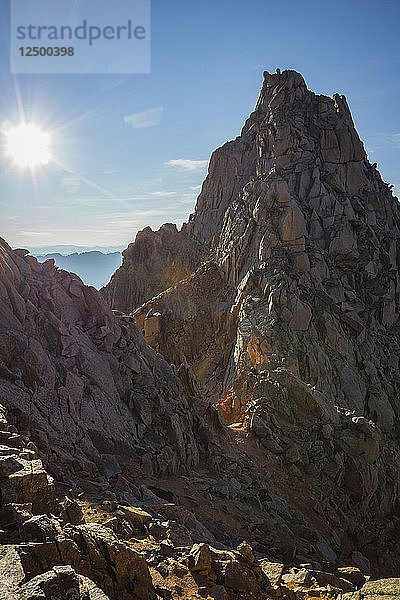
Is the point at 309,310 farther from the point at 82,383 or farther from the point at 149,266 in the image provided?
the point at 149,266

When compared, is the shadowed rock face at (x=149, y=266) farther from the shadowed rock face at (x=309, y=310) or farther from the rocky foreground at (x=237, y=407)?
the rocky foreground at (x=237, y=407)

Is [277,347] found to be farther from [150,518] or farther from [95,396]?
[150,518]

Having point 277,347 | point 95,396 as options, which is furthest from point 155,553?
point 277,347

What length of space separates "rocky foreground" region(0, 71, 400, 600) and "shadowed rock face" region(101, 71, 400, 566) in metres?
0.14

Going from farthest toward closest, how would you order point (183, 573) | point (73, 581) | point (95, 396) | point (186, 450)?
point (186, 450) → point (95, 396) → point (183, 573) → point (73, 581)

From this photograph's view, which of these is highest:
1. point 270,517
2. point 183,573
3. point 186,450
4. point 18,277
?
point 18,277

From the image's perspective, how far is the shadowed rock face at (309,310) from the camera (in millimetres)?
22391

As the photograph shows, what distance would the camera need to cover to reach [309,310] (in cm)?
3288

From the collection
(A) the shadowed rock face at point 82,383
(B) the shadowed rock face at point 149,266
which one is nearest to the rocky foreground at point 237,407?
(A) the shadowed rock face at point 82,383

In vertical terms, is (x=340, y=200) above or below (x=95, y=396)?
above

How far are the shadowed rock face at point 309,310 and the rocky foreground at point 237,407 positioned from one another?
143mm

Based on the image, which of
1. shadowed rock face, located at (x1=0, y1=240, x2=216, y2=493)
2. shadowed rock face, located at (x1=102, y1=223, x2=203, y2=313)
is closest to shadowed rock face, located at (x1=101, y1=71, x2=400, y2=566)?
shadowed rock face, located at (x1=102, y1=223, x2=203, y2=313)

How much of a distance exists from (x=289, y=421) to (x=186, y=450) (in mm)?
7767

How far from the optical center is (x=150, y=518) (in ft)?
36.7
